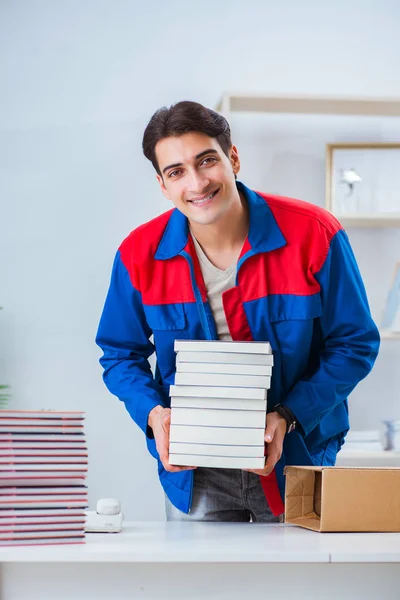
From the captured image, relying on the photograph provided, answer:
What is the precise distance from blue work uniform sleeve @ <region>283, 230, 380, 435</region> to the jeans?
22 cm

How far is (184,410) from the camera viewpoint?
4.94ft

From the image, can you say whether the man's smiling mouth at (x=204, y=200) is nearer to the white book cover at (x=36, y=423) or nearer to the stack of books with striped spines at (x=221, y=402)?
the stack of books with striped spines at (x=221, y=402)

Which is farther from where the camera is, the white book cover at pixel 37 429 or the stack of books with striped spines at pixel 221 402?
the stack of books with striped spines at pixel 221 402

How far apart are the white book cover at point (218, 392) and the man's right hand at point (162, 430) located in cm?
20

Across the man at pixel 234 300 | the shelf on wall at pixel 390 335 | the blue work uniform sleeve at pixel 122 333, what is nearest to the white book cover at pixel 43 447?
the man at pixel 234 300

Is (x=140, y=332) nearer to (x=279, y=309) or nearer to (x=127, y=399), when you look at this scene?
(x=127, y=399)

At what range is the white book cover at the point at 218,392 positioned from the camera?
149 centimetres

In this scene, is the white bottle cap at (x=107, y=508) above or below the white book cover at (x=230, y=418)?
below

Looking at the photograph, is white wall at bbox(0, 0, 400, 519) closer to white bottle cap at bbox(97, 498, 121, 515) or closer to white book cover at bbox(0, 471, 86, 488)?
white bottle cap at bbox(97, 498, 121, 515)

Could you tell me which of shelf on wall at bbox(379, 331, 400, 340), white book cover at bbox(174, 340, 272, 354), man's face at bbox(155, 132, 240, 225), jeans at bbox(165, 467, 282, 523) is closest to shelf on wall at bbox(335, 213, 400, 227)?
shelf on wall at bbox(379, 331, 400, 340)

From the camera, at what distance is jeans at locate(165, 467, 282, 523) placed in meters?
1.93

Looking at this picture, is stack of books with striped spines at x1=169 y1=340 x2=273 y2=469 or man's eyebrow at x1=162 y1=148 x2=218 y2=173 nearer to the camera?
stack of books with striped spines at x1=169 y1=340 x2=273 y2=469

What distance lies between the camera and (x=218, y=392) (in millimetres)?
1487

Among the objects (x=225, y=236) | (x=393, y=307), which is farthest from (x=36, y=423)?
(x=393, y=307)
